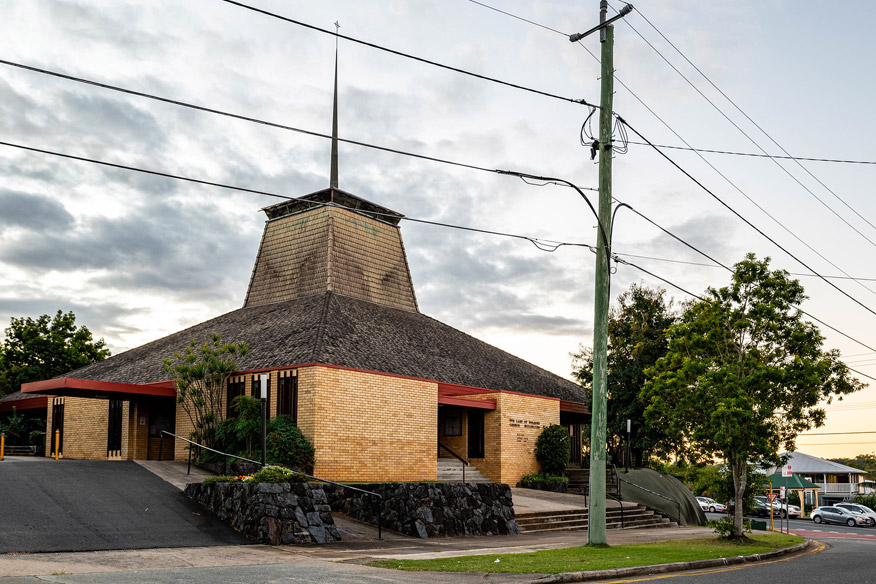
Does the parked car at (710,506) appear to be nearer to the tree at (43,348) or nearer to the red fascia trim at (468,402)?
the red fascia trim at (468,402)

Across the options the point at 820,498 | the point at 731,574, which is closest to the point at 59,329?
the point at 731,574

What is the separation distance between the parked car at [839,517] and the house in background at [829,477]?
19.6m

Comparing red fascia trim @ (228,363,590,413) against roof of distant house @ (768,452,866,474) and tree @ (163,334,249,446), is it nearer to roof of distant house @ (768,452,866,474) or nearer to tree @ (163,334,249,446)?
tree @ (163,334,249,446)

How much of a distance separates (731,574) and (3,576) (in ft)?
38.4

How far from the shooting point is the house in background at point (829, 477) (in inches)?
2768

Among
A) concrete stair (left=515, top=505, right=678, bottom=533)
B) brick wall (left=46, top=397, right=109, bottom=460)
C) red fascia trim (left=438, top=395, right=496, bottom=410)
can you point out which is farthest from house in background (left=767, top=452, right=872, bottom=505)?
brick wall (left=46, top=397, right=109, bottom=460)

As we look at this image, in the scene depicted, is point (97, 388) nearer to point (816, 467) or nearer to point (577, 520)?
point (577, 520)

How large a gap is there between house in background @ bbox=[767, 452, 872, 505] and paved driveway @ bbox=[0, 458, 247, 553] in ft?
202

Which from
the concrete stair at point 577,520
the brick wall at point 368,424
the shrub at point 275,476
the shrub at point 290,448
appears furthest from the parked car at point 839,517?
the shrub at point 275,476

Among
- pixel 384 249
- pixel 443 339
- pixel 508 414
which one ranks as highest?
pixel 384 249

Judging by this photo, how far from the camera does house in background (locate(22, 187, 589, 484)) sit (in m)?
25.1

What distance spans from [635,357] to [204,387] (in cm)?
2269

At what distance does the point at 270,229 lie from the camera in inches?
1636

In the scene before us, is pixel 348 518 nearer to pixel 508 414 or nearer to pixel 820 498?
pixel 508 414
